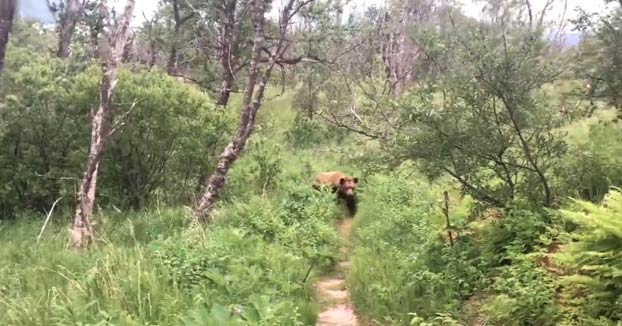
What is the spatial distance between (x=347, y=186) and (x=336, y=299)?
4.90m

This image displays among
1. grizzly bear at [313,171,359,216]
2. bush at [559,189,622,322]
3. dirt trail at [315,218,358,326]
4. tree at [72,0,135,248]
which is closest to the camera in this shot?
bush at [559,189,622,322]

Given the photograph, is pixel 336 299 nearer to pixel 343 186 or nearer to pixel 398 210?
pixel 398 210

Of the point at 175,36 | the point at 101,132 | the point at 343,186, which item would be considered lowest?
the point at 343,186

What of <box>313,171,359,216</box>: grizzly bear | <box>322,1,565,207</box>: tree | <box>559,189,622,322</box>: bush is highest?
<box>322,1,565,207</box>: tree

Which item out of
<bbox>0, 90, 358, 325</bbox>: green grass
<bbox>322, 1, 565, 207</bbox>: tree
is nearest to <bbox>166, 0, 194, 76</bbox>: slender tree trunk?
<bbox>0, 90, 358, 325</bbox>: green grass

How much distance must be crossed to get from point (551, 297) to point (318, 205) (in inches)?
207

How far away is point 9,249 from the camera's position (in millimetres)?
7848

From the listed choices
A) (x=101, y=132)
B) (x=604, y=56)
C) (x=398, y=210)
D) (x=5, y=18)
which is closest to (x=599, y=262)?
(x=604, y=56)

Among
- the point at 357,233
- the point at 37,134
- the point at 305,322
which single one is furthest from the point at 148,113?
the point at 305,322

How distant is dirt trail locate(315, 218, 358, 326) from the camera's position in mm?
6102

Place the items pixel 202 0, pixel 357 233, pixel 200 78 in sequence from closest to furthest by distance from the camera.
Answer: pixel 357 233 < pixel 202 0 < pixel 200 78

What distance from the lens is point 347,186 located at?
452 inches

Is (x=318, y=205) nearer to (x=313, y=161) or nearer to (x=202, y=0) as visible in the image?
(x=313, y=161)

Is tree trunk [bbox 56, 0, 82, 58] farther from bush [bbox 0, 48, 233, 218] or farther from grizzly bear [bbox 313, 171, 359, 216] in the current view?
grizzly bear [bbox 313, 171, 359, 216]
